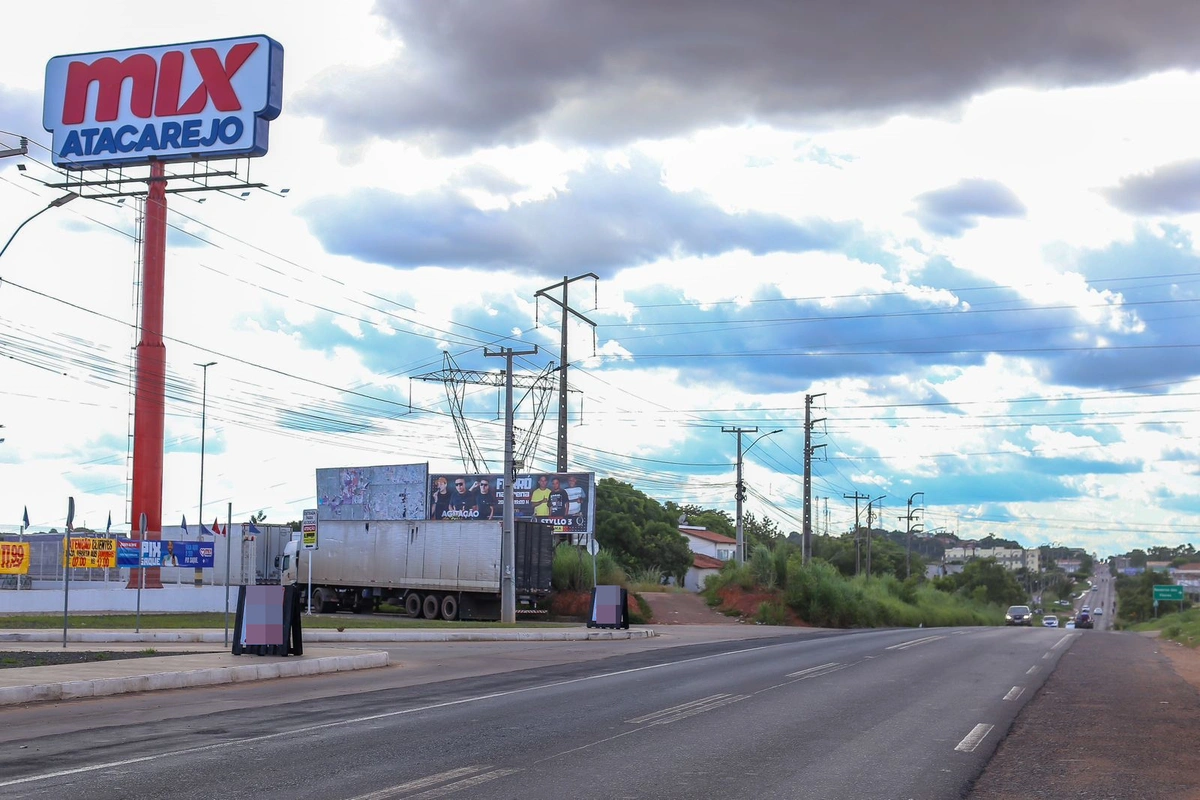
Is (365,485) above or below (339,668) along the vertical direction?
above

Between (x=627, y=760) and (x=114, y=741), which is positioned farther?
(x=114, y=741)

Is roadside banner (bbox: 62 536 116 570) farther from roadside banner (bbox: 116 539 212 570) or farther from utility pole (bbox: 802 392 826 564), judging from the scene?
utility pole (bbox: 802 392 826 564)

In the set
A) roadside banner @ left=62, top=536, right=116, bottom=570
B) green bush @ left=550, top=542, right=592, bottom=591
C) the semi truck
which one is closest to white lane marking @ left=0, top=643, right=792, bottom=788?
roadside banner @ left=62, top=536, right=116, bottom=570

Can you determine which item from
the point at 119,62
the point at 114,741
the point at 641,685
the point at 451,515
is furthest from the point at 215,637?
the point at 451,515

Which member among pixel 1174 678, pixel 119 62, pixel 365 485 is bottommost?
pixel 1174 678

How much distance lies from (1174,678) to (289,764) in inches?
722

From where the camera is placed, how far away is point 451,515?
205 feet

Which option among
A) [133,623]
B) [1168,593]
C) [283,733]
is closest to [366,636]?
[133,623]

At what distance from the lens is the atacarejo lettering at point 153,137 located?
4738cm

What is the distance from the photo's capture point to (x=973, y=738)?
41.2ft

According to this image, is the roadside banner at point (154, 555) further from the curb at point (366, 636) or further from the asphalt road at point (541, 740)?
the asphalt road at point (541, 740)

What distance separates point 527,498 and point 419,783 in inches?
2021

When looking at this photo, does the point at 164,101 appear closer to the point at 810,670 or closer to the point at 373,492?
the point at 373,492

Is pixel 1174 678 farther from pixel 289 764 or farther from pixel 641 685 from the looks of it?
pixel 289 764
